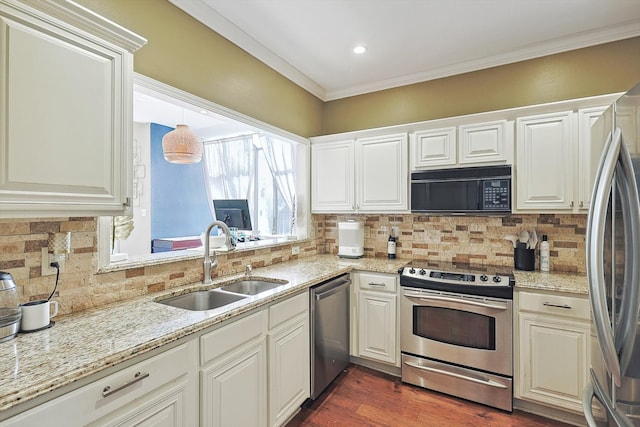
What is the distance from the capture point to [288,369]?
6.69 feet

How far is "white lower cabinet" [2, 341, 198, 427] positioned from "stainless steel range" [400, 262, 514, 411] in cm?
181

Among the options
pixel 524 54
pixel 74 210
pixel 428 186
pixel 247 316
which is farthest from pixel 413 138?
pixel 74 210

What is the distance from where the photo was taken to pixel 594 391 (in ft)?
4.45

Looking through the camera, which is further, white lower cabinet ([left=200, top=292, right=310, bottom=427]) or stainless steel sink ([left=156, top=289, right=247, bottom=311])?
stainless steel sink ([left=156, top=289, right=247, bottom=311])

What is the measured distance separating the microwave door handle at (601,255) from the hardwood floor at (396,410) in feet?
4.49

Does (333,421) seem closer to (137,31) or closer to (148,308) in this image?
(148,308)

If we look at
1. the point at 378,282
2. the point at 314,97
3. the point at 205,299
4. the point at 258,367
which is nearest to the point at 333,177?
the point at 314,97

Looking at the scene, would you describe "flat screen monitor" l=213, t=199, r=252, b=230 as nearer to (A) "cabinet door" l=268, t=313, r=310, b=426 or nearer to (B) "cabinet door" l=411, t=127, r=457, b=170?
(A) "cabinet door" l=268, t=313, r=310, b=426

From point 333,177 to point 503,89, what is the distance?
181cm

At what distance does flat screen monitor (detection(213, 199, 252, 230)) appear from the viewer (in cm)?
304

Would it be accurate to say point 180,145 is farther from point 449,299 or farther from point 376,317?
point 449,299

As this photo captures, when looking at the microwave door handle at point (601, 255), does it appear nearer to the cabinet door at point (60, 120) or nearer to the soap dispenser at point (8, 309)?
the cabinet door at point (60, 120)

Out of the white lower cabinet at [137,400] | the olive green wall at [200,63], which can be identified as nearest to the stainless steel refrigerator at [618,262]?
the white lower cabinet at [137,400]

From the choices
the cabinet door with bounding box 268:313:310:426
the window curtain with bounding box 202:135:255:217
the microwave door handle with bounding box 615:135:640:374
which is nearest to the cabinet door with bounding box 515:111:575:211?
the microwave door handle with bounding box 615:135:640:374
